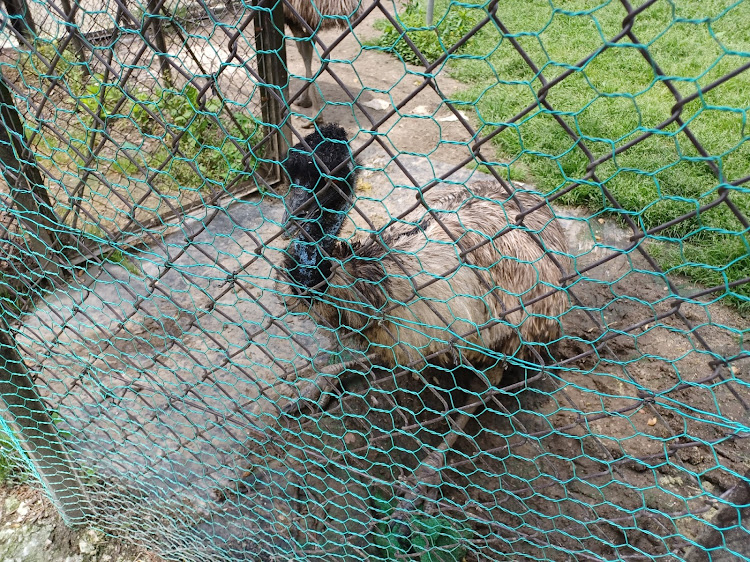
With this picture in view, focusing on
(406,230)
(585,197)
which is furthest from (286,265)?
(585,197)

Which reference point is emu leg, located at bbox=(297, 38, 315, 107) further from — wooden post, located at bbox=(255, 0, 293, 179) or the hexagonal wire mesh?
wooden post, located at bbox=(255, 0, 293, 179)

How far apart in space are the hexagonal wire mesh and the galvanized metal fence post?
0.02 m

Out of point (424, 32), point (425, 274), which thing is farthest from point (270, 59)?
point (424, 32)

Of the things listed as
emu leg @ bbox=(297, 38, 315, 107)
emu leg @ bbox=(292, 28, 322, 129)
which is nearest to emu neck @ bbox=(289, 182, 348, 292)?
emu leg @ bbox=(292, 28, 322, 129)

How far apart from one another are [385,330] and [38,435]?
1.63 m

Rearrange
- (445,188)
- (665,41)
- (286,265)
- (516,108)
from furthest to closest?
(665,41) < (516,108) < (445,188) < (286,265)

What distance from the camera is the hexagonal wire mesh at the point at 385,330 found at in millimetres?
1481

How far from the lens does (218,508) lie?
2.56m

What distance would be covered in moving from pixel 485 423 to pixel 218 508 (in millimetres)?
1620

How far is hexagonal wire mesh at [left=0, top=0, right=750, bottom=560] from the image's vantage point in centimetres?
148

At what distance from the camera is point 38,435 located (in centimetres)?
250

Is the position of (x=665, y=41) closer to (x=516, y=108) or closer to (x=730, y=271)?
(x=516, y=108)

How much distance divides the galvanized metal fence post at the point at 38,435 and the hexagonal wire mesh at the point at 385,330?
0.02 meters

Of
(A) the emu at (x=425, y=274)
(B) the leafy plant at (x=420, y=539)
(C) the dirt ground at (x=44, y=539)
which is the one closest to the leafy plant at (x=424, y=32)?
(A) the emu at (x=425, y=274)
